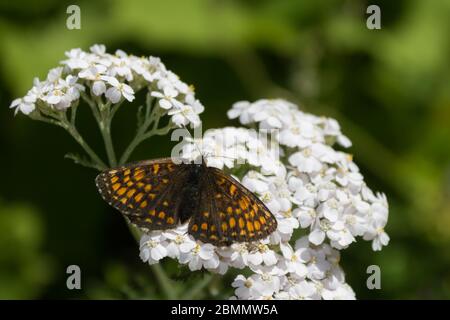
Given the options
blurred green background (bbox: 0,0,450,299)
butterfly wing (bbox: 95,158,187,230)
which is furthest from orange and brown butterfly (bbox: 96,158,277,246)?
blurred green background (bbox: 0,0,450,299)

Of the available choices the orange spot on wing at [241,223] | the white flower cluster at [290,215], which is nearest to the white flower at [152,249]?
the white flower cluster at [290,215]

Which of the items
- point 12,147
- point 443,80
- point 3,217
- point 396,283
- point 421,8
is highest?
point 421,8

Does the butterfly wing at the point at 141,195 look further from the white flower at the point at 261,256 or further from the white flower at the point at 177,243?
the white flower at the point at 261,256

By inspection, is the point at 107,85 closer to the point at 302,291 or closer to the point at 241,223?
the point at 241,223

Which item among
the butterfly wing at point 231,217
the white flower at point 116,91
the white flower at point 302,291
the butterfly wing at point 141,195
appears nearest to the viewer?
the butterfly wing at point 231,217
